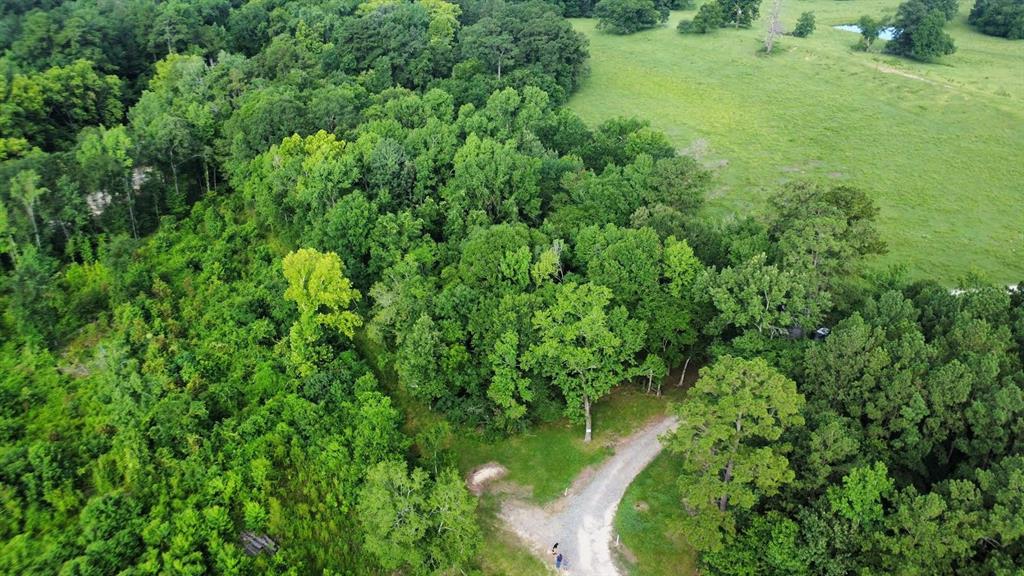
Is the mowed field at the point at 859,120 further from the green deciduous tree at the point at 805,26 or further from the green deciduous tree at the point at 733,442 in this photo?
the green deciduous tree at the point at 733,442

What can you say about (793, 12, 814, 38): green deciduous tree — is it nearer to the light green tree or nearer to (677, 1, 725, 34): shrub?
(677, 1, 725, 34): shrub

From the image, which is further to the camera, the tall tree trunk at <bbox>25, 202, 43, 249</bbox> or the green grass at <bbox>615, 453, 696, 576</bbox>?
the tall tree trunk at <bbox>25, 202, 43, 249</bbox>

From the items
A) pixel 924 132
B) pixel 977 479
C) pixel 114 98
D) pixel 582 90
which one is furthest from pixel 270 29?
pixel 977 479

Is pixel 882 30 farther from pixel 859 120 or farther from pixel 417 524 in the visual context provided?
pixel 417 524

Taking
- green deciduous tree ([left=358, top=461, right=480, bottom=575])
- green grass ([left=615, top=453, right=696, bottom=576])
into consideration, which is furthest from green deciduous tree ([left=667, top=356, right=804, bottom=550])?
green deciduous tree ([left=358, top=461, right=480, bottom=575])

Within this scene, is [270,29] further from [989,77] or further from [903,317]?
[989,77]
